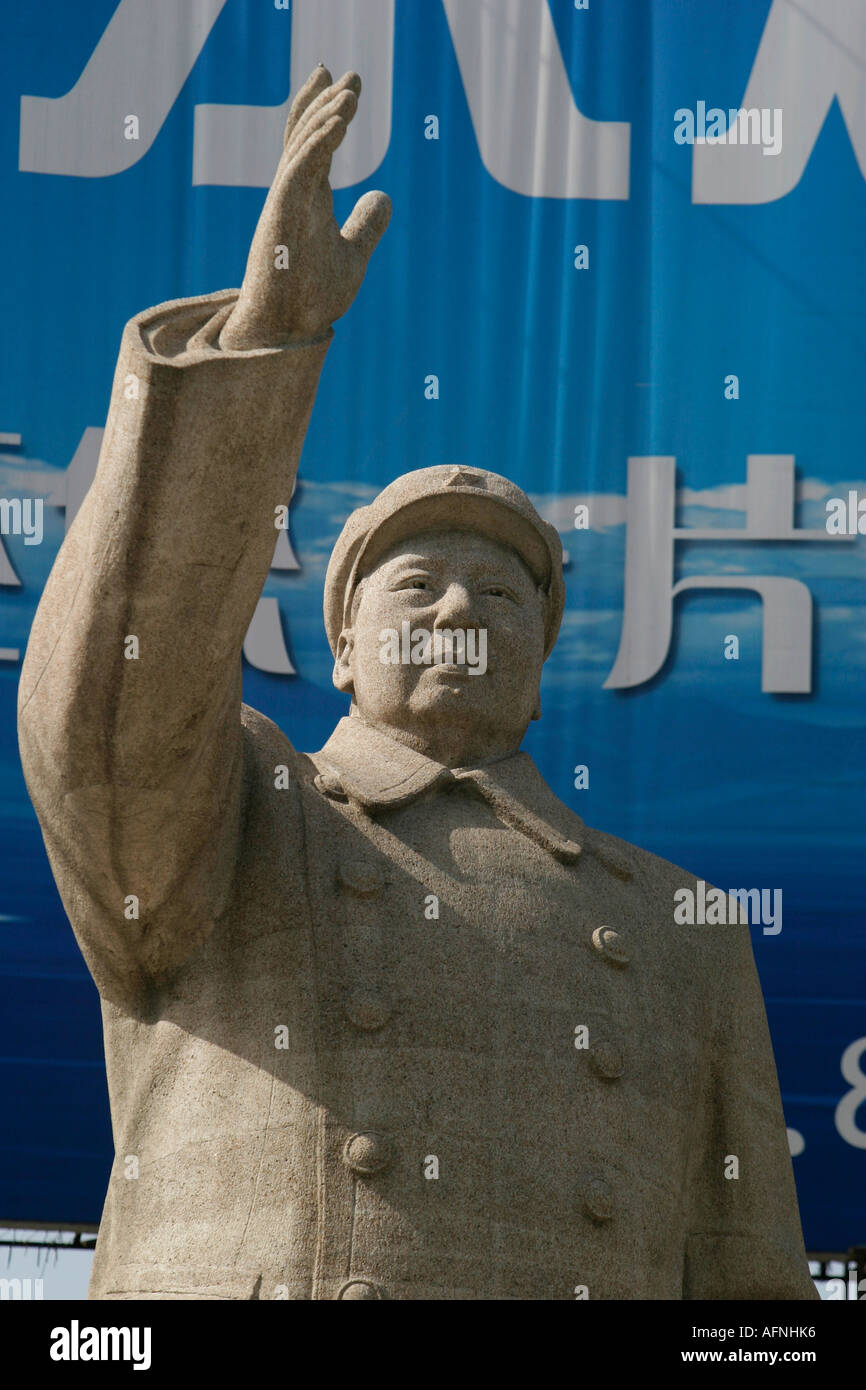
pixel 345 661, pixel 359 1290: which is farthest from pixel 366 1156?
pixel 345 661

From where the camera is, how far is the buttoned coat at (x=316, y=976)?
5.16m

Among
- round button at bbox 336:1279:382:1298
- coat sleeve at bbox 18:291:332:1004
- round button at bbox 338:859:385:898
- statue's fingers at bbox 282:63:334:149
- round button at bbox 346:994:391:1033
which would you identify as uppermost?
statue's fingers at bbox 282:63:334:149

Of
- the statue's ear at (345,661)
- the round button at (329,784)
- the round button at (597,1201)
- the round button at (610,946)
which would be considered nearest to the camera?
the round button at (597,1201)

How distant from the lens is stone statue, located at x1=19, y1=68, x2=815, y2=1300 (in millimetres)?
5164

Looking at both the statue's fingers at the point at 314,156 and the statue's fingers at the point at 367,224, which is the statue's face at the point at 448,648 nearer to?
the statue's fingers at the point at 367,224

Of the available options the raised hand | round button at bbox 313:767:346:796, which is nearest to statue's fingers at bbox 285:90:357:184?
the raised hand

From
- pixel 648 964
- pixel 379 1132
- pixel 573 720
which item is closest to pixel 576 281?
pixel 573 720

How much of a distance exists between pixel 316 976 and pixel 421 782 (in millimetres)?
717

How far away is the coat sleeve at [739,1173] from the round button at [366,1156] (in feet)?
3.62

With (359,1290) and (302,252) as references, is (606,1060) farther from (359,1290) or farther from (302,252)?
(302,252)

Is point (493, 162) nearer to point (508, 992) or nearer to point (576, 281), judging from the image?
point (576, 281)

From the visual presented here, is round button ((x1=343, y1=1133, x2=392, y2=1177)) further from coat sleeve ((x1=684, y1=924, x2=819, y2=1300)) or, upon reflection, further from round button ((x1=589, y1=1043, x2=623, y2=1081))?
coat sleeve ((x1=684, y1=924, x2=819, y2=1300))

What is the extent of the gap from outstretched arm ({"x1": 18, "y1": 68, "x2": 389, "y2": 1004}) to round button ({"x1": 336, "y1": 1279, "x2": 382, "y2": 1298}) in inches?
45.9

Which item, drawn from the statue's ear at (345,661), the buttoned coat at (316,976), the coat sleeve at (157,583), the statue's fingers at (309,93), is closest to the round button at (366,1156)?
the buttoned coat at (316,976)
